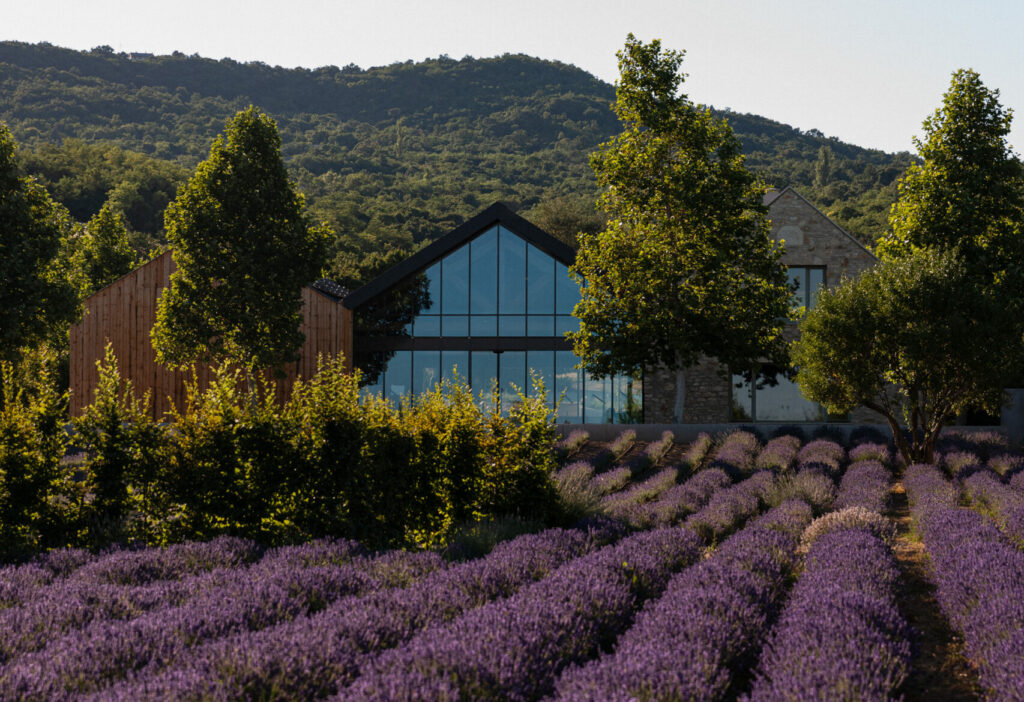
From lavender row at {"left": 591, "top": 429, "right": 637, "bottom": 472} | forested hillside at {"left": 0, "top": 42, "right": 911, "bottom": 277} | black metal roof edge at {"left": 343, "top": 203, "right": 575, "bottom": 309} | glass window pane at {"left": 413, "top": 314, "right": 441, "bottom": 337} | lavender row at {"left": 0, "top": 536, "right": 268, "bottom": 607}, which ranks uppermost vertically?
forested hillside at {"left": 0, "top": 42, "right": 911, "bottom": 277}

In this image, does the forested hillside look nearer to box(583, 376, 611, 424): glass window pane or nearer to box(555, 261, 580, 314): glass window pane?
box(555, 261, 580, 314): glass window pane

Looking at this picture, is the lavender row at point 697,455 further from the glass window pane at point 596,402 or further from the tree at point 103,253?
the tree at point 103,253

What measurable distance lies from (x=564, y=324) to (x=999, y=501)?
15.0 metres

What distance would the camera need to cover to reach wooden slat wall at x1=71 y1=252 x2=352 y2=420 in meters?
25.0

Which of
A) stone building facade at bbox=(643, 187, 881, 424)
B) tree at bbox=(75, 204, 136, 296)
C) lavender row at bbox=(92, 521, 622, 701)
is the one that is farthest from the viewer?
tree at bbox=(75, 204, 136, 296)

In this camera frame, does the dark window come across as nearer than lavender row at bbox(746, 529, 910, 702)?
No

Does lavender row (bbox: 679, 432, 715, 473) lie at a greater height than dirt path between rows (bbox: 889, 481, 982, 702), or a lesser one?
lesser

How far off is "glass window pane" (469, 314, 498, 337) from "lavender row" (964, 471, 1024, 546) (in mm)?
14056

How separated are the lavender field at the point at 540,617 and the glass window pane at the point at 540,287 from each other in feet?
50.5

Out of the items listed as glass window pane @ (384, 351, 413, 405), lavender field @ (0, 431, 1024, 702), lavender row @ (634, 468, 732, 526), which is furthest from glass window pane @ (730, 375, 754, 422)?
lavender field @ (0, 431, 1024, 702)

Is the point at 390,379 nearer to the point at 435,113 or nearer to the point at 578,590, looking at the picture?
the point at 578,590

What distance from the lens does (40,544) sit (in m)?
8.40

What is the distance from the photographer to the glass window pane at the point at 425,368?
79.9 ft

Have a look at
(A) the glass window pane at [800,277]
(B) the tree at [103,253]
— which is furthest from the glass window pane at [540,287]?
(B) the tree at [103,253]
